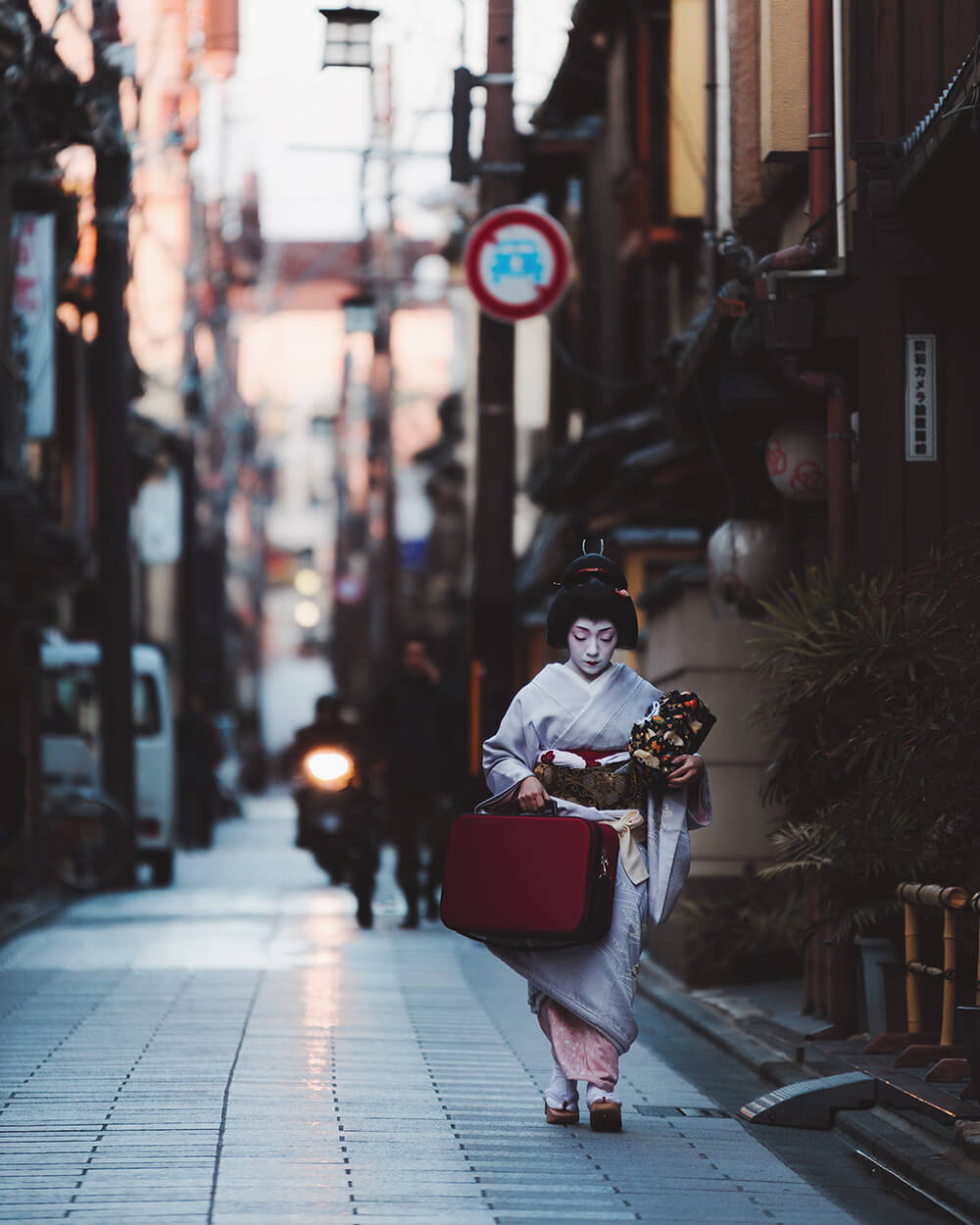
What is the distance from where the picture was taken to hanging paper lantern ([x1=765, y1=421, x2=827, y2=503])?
527 inches

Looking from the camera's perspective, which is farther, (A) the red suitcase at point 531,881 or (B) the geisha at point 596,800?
(B) the geisha at point 596,800

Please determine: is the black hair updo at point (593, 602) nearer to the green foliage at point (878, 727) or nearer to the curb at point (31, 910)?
the green foliage at point (878, 727)

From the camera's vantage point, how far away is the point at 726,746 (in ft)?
48.4

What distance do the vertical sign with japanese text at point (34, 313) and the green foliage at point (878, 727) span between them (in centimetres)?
1434

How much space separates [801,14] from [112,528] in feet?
42.6

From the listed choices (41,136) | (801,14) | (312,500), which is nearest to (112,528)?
(41,136)

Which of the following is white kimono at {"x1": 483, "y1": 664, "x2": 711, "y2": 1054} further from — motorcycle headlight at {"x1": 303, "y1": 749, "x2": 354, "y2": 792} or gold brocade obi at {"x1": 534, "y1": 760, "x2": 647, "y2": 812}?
motorcycle headlight at {"x1": 303, "y1": 749, "x2": 354, "y2": 792}

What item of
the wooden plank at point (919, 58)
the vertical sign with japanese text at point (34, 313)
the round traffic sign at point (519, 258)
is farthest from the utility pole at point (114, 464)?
the wooden plank at point (919, 58)

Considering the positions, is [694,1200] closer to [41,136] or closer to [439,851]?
[439,851]

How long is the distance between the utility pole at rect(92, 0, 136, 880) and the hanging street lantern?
522cm

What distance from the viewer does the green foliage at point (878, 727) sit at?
9.93 meters

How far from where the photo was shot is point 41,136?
21703 mm

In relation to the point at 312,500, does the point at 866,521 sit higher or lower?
lower

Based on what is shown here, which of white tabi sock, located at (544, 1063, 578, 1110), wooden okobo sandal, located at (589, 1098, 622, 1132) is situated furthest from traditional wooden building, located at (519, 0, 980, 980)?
wooden okobo sandal, located at (589, 1098, 622, 1132)
